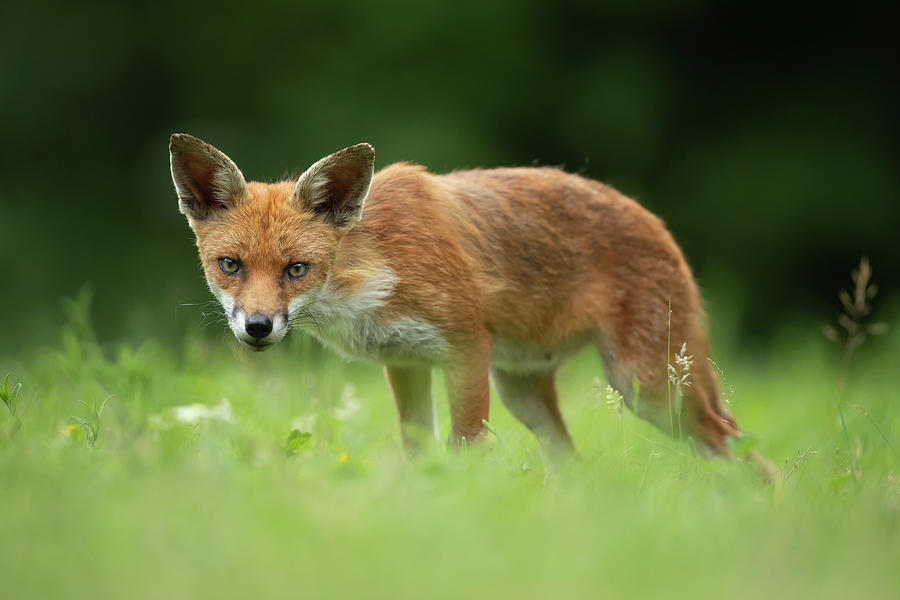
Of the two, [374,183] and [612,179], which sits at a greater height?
[374,183]

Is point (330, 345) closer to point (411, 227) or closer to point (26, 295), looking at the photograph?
point (411, 227)

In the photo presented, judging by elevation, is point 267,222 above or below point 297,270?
above

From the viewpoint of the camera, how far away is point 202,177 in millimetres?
4977

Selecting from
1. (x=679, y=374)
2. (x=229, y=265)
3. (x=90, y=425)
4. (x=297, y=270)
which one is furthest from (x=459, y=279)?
(x=90, y=425)

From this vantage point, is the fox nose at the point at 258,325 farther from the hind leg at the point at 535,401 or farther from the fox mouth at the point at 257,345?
the hind leg at the point at 535,401

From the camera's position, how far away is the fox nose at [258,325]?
441 centimetres

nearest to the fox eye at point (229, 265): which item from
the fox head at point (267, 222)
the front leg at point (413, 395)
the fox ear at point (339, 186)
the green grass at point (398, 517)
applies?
the fox head at point (267, 222)

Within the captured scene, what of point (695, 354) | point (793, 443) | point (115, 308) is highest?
point (695, 354)

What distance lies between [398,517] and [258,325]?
5.23 ft

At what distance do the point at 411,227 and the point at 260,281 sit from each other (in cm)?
99

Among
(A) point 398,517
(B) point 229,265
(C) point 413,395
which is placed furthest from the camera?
(C) point 413,395

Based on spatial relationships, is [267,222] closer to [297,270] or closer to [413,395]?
[297,270]

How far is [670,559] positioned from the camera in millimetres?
2947

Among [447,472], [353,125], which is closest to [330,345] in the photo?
[447,472]
